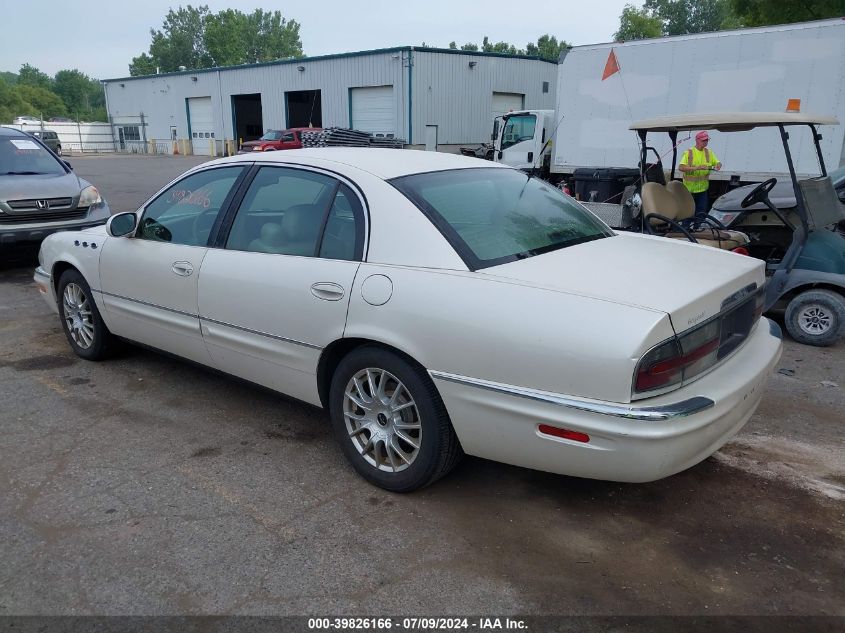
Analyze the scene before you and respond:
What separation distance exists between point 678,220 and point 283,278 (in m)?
4.75

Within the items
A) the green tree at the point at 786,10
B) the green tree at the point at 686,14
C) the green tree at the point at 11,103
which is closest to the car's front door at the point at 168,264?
the green tree at the point at 786,10

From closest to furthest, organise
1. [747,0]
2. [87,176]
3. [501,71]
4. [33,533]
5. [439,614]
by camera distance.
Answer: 1. [439,614]
2. [33,533]
3. [747,0]
4. [87,176]
5. [501,71]

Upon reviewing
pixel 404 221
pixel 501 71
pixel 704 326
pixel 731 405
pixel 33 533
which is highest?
pixel 501 71

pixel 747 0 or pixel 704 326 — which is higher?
pixel 747 0

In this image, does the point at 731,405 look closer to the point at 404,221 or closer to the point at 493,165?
the point at 404,221

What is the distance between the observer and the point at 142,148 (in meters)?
46.6

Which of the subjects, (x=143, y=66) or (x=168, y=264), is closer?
(x=168, y=264)

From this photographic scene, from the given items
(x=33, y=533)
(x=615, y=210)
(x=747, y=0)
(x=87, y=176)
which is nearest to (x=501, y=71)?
(x=747, y=0)

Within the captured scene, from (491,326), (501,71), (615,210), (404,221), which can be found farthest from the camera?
(501,71)

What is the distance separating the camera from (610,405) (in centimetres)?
252

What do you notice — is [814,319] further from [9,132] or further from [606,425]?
[9,132]

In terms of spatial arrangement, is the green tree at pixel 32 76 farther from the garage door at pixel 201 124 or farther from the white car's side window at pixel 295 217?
the white car's side window at pixel 295 217

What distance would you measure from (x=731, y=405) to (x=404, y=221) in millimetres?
1653

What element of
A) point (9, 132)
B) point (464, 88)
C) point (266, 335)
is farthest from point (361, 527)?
point (464, 88)
